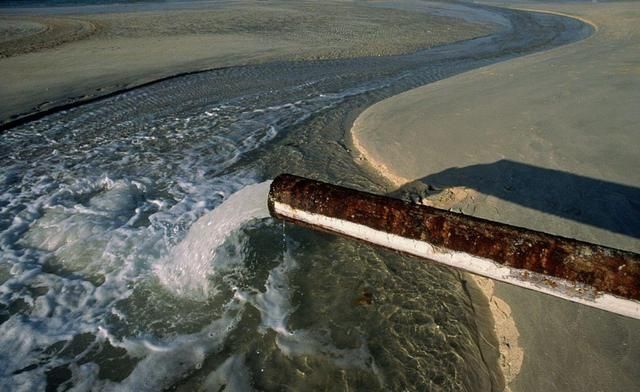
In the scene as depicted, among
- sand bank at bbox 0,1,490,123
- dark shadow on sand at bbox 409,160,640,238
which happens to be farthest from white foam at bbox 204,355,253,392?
sand bank at bbox 0,1,490,123

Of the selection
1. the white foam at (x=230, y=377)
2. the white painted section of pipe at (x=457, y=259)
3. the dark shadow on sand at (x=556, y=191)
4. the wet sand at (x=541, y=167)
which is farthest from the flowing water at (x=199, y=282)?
the white painted section of pipe at (x=457, y=259)

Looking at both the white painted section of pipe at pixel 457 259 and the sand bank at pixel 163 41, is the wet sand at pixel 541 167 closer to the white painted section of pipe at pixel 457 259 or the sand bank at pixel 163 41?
the white painted section of pipe at pixel 457 259

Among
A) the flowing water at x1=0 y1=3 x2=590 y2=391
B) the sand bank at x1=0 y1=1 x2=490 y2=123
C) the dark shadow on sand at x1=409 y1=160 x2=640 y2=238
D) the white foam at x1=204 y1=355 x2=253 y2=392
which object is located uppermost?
the sand bank at x1=0 y1=1 x2=490 y2=123

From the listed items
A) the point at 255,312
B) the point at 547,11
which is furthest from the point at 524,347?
the point at 547,11

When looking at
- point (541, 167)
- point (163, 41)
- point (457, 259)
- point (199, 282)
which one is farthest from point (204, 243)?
point (163, 41)

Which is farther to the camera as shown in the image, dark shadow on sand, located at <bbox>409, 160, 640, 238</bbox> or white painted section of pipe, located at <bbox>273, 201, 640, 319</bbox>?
dark shadow on sand, located at <bbox>409, 160, 640, 238</bbox>

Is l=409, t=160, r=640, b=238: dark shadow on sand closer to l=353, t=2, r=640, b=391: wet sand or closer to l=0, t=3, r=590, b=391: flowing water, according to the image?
l=353, t=2, r=640, b=391: wet sand

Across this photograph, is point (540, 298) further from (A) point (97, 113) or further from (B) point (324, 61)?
(B) point (324, 61)
